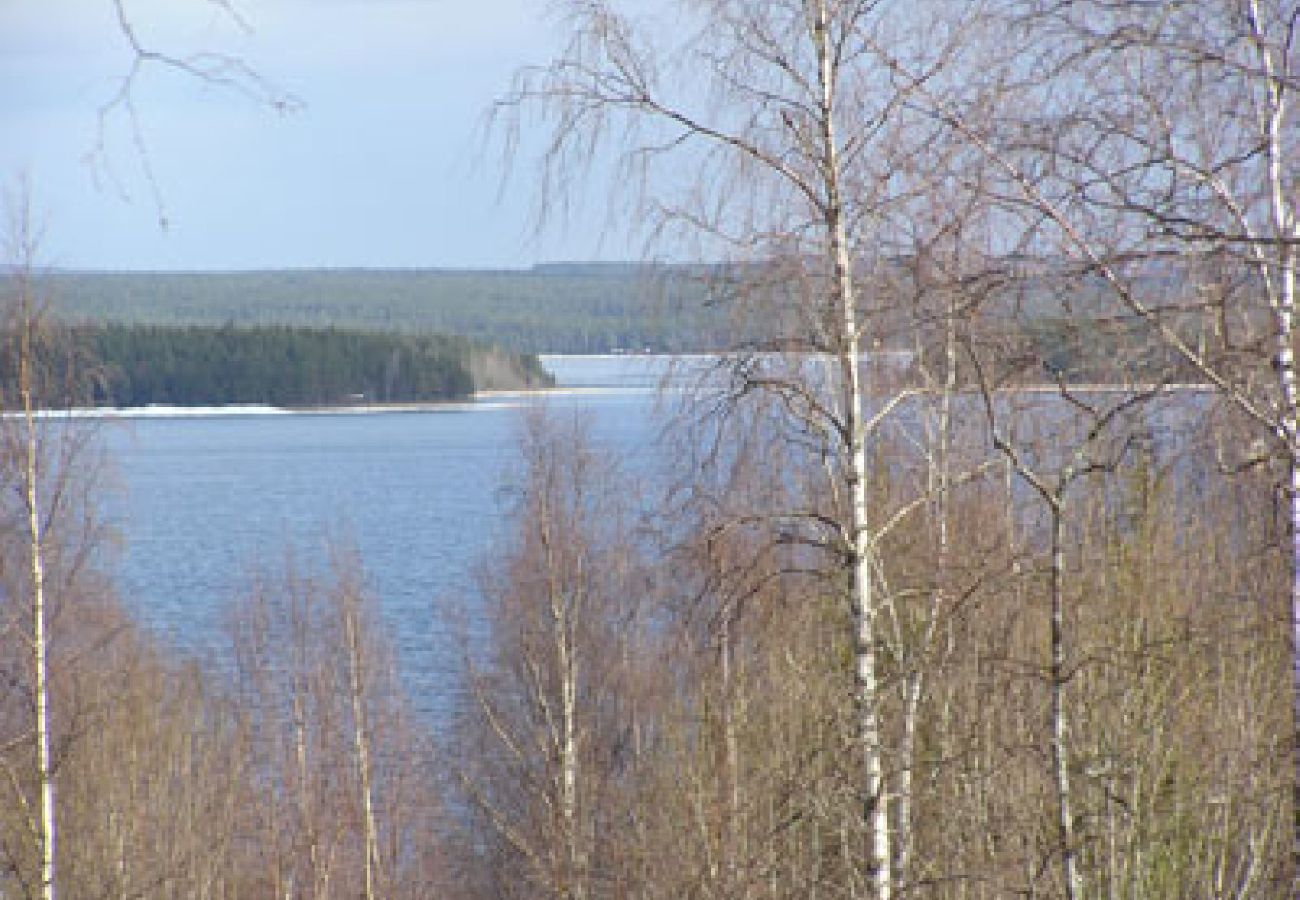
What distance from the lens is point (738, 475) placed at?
9.55 meters

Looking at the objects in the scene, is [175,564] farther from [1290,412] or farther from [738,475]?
[1290,412]

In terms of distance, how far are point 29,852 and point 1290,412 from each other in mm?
18491

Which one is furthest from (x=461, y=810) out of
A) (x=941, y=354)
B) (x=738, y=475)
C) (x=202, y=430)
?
(x=202, y=430)

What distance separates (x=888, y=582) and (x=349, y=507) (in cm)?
5719

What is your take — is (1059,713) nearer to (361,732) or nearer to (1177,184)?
(1177,184)

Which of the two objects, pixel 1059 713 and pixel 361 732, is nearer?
pixel 1059 713

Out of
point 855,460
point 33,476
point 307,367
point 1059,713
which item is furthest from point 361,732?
point 307,367

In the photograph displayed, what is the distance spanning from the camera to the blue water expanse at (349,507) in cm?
3888

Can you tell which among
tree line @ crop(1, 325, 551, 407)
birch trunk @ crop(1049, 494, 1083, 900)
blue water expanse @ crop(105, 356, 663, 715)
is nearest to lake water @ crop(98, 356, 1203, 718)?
blue water expanse @ crop(105, 356, 663, 715)

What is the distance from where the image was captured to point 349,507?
233 feet

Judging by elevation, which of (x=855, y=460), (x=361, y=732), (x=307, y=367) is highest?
(x=855, y=460)

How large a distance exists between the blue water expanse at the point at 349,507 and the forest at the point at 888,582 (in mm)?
1039

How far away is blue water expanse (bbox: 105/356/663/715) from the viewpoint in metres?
38.9

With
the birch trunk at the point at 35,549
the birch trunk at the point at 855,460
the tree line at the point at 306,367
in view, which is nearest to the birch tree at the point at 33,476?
the birch trunk at the point at 35,549
